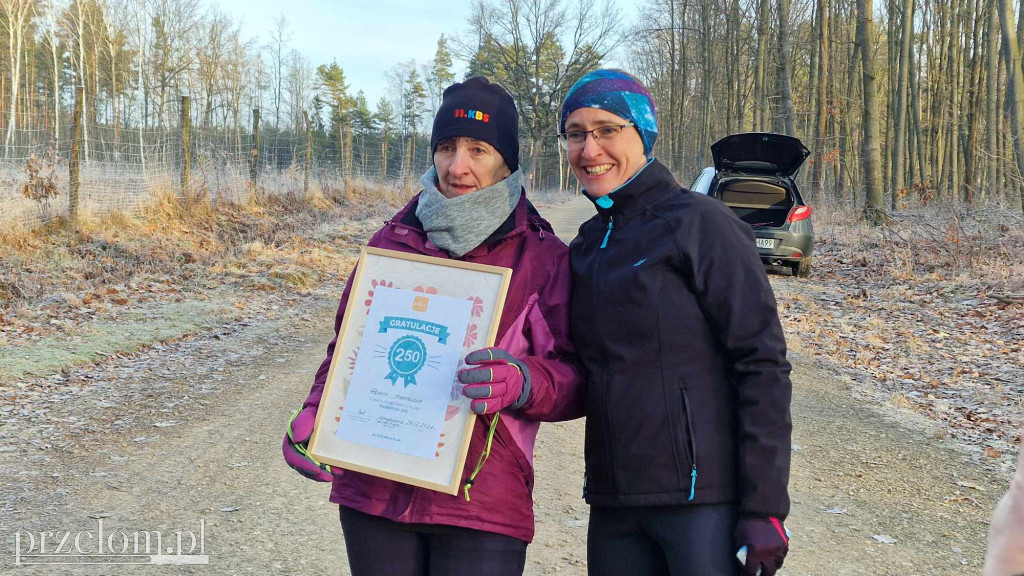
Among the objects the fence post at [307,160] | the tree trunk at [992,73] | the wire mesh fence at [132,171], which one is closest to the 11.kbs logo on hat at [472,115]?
the wire mesh fence at [132,171]

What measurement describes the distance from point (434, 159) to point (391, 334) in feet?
1.99

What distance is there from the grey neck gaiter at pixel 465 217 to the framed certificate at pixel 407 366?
8cm

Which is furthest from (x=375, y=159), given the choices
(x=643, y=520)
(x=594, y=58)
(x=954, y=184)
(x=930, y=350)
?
(x=643, y=520)

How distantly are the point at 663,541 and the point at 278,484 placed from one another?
318cm

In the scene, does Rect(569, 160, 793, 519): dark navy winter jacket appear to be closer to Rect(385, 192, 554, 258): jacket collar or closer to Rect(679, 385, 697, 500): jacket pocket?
Rect(679, 385, 697, 500): jacket pocket

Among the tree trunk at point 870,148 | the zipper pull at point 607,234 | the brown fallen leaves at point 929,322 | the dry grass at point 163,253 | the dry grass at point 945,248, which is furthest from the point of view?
the tree trunk at point 870,148

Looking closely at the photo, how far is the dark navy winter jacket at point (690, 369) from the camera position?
5.94 feet

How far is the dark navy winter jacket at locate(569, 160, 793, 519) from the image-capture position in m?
1.81

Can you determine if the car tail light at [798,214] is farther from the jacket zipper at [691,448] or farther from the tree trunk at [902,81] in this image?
the jacket zipper at [691,448]

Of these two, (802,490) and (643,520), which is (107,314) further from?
(643,520)

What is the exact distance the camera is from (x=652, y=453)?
1869mm

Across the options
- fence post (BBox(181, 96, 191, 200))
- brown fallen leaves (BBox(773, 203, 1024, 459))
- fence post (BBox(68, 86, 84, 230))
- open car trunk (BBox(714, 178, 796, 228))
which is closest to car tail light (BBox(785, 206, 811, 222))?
open car trunk (BBox(714, 178, 796, 228))

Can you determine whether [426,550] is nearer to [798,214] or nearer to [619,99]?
[619,99]

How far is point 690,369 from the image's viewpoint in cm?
187
